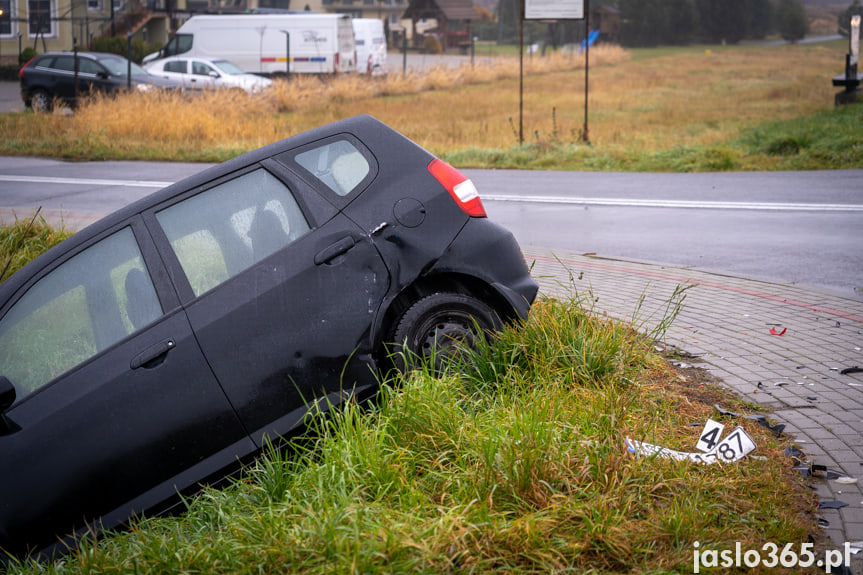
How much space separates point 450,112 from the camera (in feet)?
95.4

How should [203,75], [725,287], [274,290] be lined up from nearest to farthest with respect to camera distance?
[274,290] < [725,287] < [203,75]

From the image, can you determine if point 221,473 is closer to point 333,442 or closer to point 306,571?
point 333,442

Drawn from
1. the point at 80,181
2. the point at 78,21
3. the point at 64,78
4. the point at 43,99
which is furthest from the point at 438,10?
the point at 80,181

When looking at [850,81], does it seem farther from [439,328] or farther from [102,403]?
[102,403]

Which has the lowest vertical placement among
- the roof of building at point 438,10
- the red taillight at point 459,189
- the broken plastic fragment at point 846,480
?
the broken plastic fragment at point 846,480

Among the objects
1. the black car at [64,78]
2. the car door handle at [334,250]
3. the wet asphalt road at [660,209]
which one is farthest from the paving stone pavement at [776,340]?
the black car at [64,78]

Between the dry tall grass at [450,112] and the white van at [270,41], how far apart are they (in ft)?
8.00

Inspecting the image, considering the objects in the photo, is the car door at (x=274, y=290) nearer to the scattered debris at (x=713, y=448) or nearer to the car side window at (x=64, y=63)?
the scattered debris at (x=713, y=448)

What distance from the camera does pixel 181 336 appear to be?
4133 millimetres

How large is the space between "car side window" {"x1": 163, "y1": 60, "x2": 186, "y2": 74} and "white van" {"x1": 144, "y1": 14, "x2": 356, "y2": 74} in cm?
574

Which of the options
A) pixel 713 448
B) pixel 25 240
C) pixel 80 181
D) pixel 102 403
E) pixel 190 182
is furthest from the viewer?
pixel 80 181

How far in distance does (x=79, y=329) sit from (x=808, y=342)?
15.7 ft

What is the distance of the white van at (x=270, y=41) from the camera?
36062 millimetres

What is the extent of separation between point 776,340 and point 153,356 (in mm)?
4378
